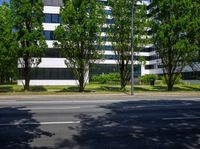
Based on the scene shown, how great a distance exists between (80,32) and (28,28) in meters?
5.32

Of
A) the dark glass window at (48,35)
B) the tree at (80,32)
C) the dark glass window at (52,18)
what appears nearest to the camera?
the tree at (80,32)

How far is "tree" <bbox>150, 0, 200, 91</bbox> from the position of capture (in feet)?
117

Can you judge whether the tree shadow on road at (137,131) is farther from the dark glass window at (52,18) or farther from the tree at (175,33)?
the dark glass window at (52,18)

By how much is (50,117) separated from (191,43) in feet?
83.0

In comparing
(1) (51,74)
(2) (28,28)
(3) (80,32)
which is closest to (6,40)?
(2) (28,28)

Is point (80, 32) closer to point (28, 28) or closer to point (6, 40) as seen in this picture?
point (28, 28)

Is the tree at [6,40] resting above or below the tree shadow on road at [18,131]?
above

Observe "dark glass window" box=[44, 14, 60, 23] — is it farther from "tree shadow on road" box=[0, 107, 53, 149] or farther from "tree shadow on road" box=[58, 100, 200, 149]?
"tree shadow on road" box=[58, 100, 200, 149]

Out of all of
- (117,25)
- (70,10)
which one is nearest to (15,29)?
(70,10)

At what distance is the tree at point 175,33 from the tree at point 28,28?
39.4 feet

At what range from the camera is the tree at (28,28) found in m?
33.0

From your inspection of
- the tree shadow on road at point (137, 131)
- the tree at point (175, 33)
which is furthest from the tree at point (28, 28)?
the tree shadow on road at point (137, 131)

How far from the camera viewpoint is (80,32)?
32562 millimetres

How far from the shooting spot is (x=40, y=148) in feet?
29.9
